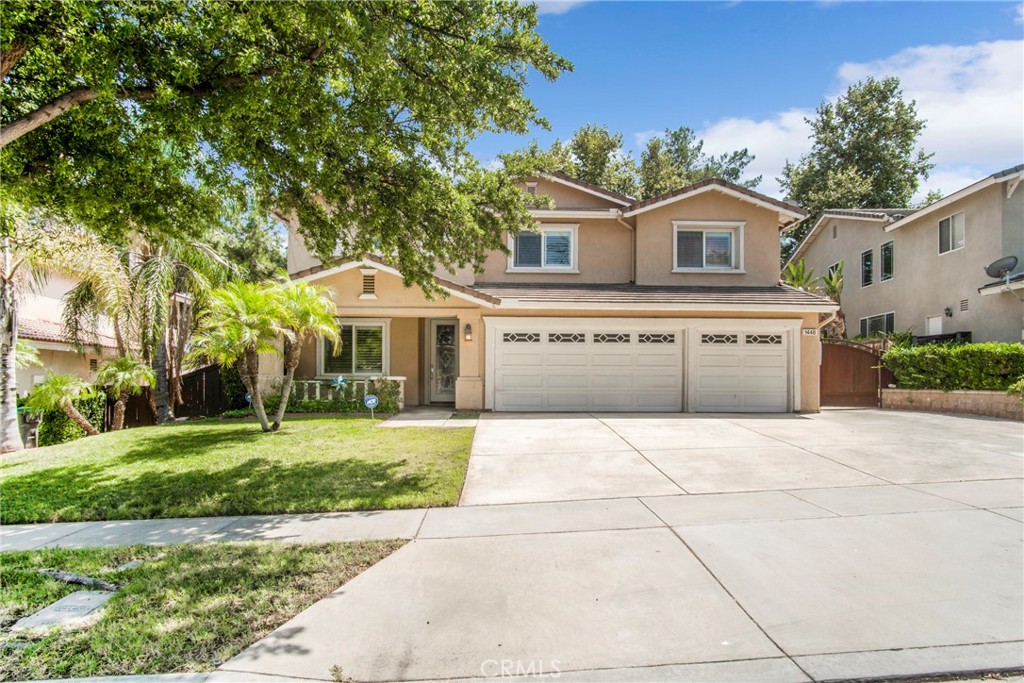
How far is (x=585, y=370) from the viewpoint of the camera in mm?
13516

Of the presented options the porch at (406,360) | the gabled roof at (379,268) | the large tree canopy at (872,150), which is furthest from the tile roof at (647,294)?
the large tree canopy at (872,150)

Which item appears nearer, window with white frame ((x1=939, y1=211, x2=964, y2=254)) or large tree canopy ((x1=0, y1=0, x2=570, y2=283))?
large tree canopy ((x1=0, y1=0, x2=570, y2=283))

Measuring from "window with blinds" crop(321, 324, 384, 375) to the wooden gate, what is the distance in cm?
1378

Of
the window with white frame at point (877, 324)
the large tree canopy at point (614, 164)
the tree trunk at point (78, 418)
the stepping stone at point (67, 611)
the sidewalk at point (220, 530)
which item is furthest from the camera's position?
the large tree canopy at point (614, 164)

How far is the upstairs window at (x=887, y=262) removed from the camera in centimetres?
1952

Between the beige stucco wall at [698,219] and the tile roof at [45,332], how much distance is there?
14.3 meters

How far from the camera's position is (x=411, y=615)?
11.0 feet

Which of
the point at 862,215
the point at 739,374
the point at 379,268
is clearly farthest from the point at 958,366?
the point at 379,268

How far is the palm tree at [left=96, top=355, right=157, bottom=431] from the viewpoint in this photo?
11.4 metres

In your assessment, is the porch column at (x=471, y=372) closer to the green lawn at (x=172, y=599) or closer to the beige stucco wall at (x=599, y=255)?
the beige stucco wall at (x=599, y=255)

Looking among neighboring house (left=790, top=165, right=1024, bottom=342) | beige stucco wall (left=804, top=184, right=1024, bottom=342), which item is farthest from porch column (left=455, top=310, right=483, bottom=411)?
beige stucco wall (left=804, top=184, right=1024, bottom=342)

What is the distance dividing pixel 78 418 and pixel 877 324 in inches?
1029

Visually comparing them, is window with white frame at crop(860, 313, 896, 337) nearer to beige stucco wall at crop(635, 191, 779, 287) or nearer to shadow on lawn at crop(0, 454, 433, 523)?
beige stucco wall at crop(635, 191, 779, 287)

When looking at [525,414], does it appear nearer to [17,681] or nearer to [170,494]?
[170,494]
